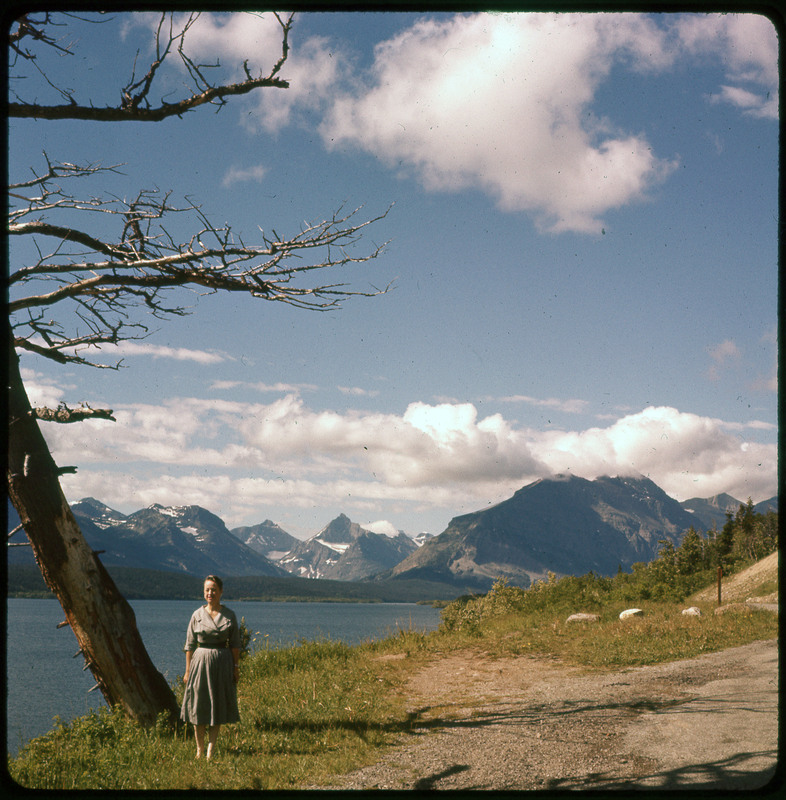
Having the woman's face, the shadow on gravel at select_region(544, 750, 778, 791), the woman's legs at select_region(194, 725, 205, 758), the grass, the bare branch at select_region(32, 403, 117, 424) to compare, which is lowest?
the grass

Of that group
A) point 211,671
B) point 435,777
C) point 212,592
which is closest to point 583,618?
point 435,777

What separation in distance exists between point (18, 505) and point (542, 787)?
721cm

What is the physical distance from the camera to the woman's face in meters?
7.46

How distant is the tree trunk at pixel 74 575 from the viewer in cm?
834

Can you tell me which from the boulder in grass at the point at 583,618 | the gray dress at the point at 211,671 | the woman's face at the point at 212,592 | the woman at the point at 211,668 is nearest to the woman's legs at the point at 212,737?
the woman at the point at 211,668

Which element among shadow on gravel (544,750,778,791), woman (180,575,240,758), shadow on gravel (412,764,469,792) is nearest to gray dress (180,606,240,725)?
woman (180,575,240,758)

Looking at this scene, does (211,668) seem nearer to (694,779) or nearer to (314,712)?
(314,712)

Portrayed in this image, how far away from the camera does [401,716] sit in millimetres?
9977

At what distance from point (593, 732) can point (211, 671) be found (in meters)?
4.98

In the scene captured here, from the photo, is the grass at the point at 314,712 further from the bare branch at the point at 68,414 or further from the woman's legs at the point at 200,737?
the bare branch at the point at 68,414

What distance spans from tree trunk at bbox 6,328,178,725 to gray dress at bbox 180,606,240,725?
167cm

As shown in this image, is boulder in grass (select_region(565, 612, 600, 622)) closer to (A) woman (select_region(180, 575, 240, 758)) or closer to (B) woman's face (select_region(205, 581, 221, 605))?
(A) woman (select_region(180, 575, 240, 758))

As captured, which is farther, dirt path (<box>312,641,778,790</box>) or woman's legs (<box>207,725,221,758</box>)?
woman's legs (<box>207,725,221,758</box>)

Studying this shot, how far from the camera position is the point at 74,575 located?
8523 millimetres
